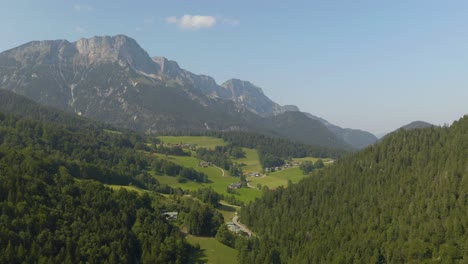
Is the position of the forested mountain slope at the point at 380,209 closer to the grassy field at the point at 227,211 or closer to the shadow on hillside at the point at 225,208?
the grassy field at the point at 227,211

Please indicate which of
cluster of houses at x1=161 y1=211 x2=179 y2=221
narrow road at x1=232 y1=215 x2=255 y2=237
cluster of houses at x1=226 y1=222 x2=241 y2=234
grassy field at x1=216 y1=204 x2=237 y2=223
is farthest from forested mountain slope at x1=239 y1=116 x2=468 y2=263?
cluster of houses at x1=161 y1=211 x2=179 y2=221

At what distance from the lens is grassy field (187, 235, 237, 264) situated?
95.1 metres

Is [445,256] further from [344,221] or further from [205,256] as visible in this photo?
[205,256]

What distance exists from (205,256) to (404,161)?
80.7 metres

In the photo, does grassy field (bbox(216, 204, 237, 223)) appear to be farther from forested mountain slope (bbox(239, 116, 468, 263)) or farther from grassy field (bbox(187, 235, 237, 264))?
grassy field (bbox(187, 235, 237, 264))

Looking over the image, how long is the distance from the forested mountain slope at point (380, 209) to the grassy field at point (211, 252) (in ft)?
14.4

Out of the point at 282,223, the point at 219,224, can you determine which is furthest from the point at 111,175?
the point at 282,223

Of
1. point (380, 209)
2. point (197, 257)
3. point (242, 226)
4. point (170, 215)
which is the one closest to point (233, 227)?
point (242, 226)

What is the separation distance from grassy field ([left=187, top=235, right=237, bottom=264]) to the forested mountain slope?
173 inches

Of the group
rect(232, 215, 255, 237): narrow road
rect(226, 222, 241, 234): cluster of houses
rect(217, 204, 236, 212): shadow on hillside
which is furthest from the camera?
rect(217, 204, 236, 212): shadow on hillside

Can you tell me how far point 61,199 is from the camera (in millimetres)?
95875

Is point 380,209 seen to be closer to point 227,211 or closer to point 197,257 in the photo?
point 227,211

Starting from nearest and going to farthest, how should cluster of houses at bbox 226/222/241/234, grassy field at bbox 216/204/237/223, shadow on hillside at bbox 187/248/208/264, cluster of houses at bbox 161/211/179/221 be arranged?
shadow on hillside at bbox 187/248/208/264 → cluster of houses at bbox 161/211/179/221 → cluster of houses at bbox 226/222/241/234 → grassy field at bbox 216/204/237/223

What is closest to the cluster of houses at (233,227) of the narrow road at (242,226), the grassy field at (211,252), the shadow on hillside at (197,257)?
the narrow road at (242,226)
